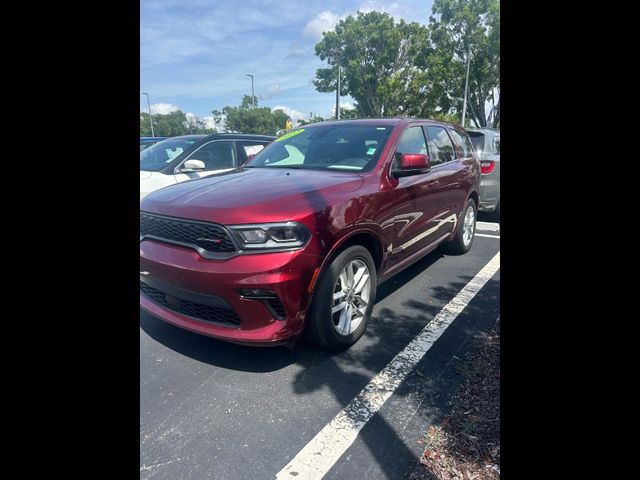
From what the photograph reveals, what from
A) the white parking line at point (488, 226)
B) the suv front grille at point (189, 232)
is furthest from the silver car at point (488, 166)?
the suv front grille at point (189, 232)

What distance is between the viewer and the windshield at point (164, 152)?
20.8 ft

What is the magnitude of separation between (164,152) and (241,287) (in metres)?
4.92

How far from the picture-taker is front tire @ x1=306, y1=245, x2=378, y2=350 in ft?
9.09

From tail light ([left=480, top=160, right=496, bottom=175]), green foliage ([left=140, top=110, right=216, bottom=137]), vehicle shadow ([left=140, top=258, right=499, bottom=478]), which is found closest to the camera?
vehicle shadow ([left=140, top=258, right=499, bottom=478])

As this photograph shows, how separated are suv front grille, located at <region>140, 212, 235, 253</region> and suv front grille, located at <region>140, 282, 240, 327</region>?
1.26 feet

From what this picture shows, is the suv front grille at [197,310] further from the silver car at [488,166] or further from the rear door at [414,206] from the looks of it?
the silver car at [488,166]

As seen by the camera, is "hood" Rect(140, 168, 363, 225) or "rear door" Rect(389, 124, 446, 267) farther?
"rear door" Rect(389, 124, 446, 267)

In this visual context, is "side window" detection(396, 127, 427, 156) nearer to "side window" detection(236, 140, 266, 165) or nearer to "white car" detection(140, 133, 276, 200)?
"white car" detection(140, 133, 276, 200)

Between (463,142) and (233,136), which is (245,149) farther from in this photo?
(463,142)

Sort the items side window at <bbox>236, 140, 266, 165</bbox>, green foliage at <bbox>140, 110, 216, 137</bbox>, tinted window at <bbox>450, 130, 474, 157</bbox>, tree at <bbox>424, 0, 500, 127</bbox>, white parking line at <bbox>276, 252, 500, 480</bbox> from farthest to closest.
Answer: green foliage at <bbox>140, 110, 216, 137</bbox>
tree at <bbox>424, 0, 500, 127</bbox>
side window at <bbox>236, 140, 266, 165</bbox>
tinted window at <bbox>450, 130, 474, 157</bbox>
white parking line at <bbox>276, 252, 500, 480</bbox>

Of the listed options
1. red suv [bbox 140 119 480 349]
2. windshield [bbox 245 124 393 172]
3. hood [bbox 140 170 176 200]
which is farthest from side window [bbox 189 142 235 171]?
red suv [bbox 140 119 480 349]

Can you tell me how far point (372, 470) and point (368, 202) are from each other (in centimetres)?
176
